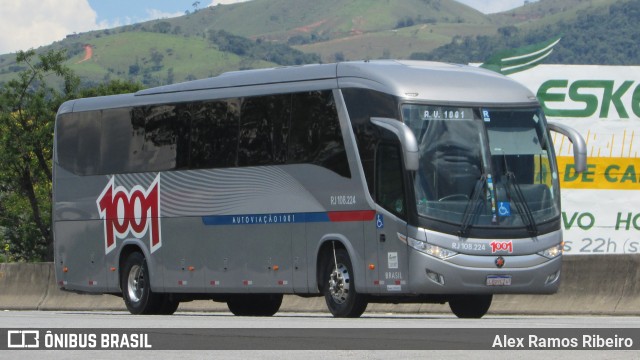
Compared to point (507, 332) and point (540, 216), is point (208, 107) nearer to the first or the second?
point (540, 216)

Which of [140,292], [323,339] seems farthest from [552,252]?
[140,292]

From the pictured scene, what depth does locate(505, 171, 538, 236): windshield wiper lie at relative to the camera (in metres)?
19.5

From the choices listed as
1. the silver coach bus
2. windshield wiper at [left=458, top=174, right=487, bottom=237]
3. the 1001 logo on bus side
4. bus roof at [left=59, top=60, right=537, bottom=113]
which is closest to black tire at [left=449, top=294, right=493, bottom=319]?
the silver coach bus

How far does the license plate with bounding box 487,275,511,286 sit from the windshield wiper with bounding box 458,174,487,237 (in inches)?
25.6

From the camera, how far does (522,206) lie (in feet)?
64.2

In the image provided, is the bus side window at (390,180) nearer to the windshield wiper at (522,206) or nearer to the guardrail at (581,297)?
the windshield wiper at (522,206)

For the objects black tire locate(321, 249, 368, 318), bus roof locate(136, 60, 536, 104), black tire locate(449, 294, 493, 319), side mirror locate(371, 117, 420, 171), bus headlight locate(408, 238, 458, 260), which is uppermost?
bus roof locate(136, 60, 536, 104)

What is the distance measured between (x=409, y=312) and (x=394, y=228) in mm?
5671

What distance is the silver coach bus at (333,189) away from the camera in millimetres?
19234

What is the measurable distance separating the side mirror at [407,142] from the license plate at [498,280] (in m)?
1.78

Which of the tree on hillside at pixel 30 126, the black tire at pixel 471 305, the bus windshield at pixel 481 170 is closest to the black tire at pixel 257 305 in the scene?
the black tire at pixel 471 305

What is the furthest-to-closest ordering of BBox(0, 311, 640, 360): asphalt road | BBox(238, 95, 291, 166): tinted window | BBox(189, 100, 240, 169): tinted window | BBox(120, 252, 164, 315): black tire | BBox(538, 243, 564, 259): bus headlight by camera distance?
1. BBox(120, 252, 164, 315): black tire
2. BBox(189, 100, 240, 169): tinted window
3. BBox(238, 95, 291, 166): tinted window
4. BBox(538, 243, 564, 259): bus headlight
5. BBox(0, 311, 640, 360): asphalt road

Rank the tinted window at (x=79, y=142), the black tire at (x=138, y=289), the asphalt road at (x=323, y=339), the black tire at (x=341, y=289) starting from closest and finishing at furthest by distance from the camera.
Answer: the asphalt road at (x=323, y=339), the black tire at (x=341, y=289), the black tire at (x=138, y=289), the tinted window at (x=79, y=142)

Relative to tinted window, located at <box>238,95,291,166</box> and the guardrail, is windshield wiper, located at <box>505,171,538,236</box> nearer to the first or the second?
tinted window, located at <box>238,95,291,166</box>
